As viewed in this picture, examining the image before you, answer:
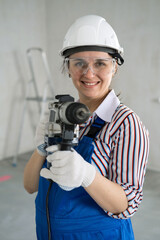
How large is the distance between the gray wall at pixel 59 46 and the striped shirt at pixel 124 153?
2.53 metres

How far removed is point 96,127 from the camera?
873 millimetres

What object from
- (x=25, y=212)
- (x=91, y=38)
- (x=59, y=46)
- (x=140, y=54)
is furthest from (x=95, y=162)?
(x=59, y=46)

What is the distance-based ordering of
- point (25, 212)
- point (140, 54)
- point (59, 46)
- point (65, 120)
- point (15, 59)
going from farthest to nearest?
1. point (59, 46)
2. point (15, 59)
3. point (140, 54)
4. point (25, 212)
5. point (65, 120)

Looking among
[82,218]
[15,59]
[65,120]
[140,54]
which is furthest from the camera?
[15,59]

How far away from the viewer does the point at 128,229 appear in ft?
2.94

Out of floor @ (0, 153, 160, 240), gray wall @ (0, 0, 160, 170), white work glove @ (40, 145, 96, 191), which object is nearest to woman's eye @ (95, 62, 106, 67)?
white work glove @ (40, 145, 96, 191)

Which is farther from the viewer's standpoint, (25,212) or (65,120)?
(25,212)

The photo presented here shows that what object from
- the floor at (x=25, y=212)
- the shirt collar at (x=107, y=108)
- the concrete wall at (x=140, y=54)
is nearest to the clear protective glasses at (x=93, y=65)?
the shirt collar at (x=107, y=108)

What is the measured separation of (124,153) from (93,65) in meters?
0.34

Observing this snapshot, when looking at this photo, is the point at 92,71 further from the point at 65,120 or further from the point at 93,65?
the point at 65,120

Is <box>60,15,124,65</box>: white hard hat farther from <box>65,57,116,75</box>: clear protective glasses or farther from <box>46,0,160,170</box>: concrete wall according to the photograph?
<box>46,0,160,170</box>: concrete wall

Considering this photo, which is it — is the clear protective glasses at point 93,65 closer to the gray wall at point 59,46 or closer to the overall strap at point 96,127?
the overall strap at point 96,127

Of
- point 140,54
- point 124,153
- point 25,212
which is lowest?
point 25,212

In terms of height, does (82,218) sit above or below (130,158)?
below
